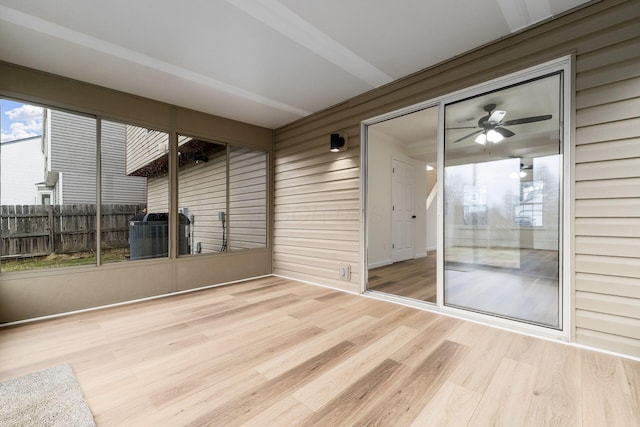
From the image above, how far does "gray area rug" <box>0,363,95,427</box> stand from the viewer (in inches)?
57.7

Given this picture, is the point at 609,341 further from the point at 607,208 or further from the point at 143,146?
the point at 143,146

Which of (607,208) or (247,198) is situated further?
(247,198)

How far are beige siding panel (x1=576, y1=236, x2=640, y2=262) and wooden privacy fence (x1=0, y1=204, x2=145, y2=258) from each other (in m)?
4.89

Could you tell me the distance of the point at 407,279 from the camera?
4500 mm

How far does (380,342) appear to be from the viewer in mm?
2348

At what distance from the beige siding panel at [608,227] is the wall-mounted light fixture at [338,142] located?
2.71 m

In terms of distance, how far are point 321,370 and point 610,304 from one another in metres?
2.27

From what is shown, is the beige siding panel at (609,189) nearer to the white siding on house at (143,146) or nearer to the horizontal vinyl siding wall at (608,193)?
the horizontal vinyl siding wall at (608,193)

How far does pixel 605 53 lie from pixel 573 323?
2.16m

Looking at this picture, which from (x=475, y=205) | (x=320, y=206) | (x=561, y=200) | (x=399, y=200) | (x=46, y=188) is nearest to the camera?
(x=561, y=200)

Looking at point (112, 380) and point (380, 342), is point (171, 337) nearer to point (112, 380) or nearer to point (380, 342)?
point (112, 380)

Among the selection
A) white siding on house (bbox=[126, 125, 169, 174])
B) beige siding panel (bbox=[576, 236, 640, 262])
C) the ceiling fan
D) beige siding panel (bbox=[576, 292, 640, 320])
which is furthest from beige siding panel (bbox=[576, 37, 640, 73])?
white siding on house (bbox=[126, 125, 169, 174])

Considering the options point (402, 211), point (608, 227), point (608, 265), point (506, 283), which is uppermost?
point (402, 211)

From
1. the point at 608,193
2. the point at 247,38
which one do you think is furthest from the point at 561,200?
the point at 247,38
